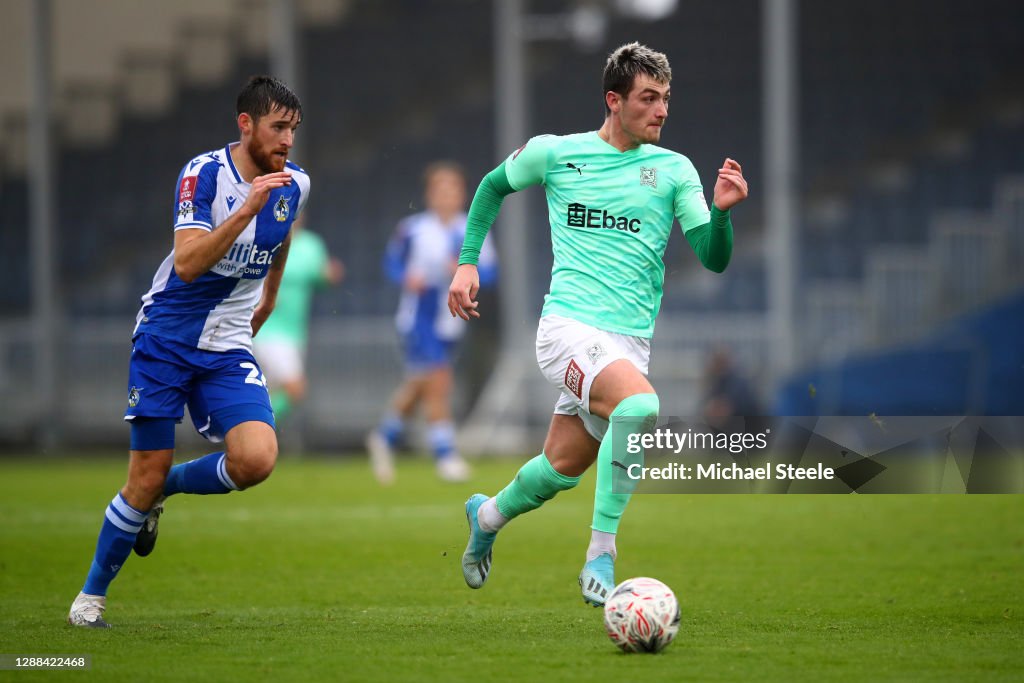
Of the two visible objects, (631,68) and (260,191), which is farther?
(631,68)

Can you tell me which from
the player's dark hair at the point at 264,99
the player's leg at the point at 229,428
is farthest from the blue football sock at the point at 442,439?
the player's dark hair at the point at 264,99

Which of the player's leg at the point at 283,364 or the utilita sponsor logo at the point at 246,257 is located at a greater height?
the utilita sponsor logo at the point at 246,257

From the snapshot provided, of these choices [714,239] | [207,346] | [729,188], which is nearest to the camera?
[729,188]

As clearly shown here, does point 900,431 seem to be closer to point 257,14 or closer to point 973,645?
point 973,645

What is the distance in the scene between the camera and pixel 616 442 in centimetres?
585

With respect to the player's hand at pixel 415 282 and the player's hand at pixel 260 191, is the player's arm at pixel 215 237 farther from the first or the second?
the player's hand at pixel 415 282

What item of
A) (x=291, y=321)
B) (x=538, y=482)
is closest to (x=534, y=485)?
(x=538, y=482)

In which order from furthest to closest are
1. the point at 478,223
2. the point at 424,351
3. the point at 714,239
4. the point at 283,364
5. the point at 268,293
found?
the point at 283,364, the point at 424,351, the point at 268,293, the point at 478,223, the point at 714,239

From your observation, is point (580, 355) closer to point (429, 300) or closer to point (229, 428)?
point (229, 428)

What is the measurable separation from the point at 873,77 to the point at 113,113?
42.8 ft

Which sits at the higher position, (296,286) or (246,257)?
(246,257)

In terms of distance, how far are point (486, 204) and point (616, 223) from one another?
651 millimetres

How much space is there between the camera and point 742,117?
80.1 feet

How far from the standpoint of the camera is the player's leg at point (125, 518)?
6.17 m
